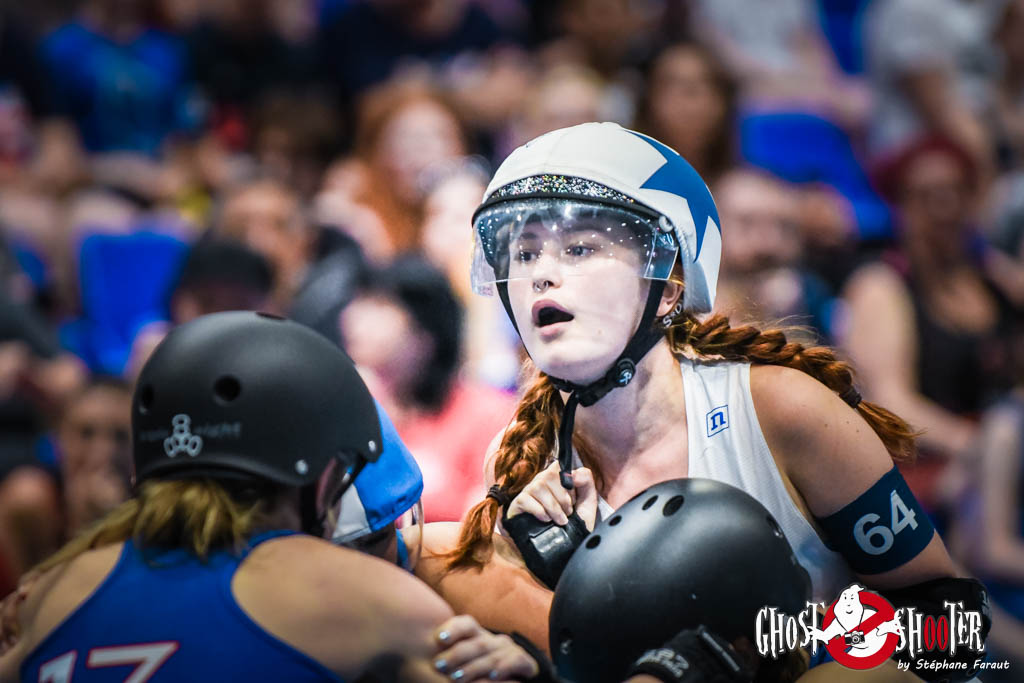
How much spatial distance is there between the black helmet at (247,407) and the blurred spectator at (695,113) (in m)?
3.62

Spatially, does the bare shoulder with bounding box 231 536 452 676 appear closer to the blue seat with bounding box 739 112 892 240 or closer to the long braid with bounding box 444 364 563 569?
the long braid with bounding box 444 364 563 569

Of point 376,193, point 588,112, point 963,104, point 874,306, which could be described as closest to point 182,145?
point 376,193

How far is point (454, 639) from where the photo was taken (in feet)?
8.13

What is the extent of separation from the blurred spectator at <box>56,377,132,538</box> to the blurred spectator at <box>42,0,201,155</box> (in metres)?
2.52

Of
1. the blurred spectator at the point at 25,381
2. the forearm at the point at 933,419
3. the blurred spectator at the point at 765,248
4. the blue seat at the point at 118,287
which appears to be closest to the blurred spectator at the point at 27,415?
the blurred spectator at the point at 25,381

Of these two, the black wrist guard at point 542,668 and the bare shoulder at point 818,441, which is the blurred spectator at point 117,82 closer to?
the bare shoulder at point 818,441

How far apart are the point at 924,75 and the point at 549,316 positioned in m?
5.70

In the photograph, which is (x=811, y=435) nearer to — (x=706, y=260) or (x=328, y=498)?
(x=706, y=260)

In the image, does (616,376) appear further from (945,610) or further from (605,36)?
(605,36)

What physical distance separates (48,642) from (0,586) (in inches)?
118

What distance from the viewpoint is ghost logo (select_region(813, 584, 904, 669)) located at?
283 centimetres

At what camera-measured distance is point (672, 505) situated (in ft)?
8.89

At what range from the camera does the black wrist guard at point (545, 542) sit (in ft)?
9.83

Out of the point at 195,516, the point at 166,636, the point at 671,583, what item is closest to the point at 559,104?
the point at 671,583
